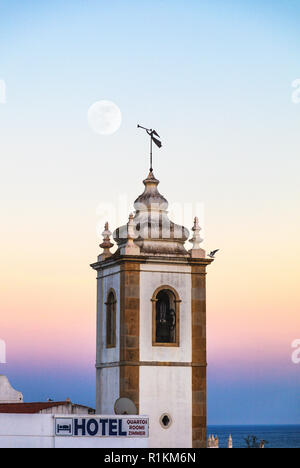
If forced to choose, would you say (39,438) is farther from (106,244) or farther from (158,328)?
(106,244)

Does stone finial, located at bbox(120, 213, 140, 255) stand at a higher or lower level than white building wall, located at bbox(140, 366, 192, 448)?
higher

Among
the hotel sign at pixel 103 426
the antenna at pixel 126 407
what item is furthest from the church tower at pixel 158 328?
the hotel sign at pixel 103 426

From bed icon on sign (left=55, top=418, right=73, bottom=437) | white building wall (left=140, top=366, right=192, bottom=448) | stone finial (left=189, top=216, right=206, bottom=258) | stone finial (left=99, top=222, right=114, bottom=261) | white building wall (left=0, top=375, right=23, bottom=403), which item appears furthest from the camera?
white building wall (left=0, top=375, right=23, bottom=403)

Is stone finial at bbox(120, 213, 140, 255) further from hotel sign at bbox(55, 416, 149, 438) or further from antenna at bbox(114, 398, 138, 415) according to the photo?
hotel sign at bbox(55, 416, 149, 438)

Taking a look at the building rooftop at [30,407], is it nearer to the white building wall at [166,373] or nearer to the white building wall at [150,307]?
the white building wall at [166,373]

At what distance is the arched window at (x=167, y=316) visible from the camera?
144 feet

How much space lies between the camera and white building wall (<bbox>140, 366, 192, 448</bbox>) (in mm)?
42969

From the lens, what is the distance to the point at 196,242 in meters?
44.7

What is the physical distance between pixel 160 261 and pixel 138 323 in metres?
2.44

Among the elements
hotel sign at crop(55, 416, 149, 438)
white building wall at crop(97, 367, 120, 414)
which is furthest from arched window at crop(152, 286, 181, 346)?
hotel sign at crop(55, 416, 149, 438)

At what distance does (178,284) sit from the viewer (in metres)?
44.2

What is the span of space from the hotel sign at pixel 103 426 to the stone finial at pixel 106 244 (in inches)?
272

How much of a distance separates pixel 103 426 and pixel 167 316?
493 centimetres

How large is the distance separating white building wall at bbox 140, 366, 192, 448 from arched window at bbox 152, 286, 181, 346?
113 centimetres
